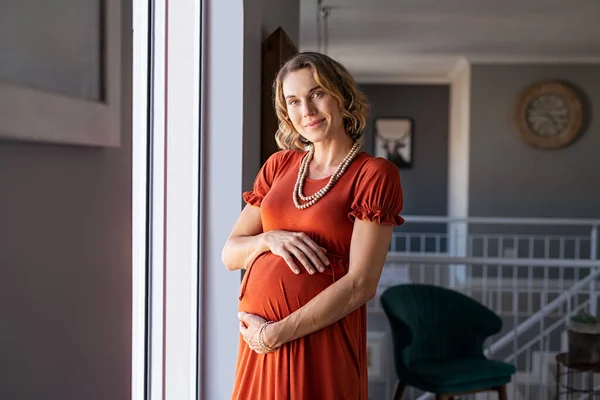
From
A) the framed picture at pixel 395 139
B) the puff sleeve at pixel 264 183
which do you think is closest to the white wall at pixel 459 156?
the framed picture at pixel 395 139

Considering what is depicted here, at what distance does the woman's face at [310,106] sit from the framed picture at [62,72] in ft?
1.35

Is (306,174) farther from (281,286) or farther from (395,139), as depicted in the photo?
(395,139)

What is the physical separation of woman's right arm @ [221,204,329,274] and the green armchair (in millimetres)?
1673

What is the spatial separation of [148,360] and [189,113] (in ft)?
2.51

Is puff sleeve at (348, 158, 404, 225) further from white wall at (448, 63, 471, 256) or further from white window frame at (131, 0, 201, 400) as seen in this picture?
white wall at (448, 63, 471, 256)

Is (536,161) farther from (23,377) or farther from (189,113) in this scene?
(23,377)

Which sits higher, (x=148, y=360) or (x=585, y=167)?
(x=585, y=167)

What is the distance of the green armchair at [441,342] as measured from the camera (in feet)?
9.12

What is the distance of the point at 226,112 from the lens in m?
1.97

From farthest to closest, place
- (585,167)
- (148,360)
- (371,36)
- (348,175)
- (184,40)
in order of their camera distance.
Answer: (585,167), (371,36), (184,40), (148,360), (348,175)

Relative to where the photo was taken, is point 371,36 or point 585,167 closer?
point 371,36

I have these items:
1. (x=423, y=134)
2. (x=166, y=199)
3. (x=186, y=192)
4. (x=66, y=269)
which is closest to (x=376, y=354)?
(x=186, y=192)

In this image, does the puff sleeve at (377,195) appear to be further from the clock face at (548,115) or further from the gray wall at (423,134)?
the gray wall at (423,134)

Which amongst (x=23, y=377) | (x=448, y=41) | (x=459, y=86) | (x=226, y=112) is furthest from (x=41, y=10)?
(x=459, y=86)
